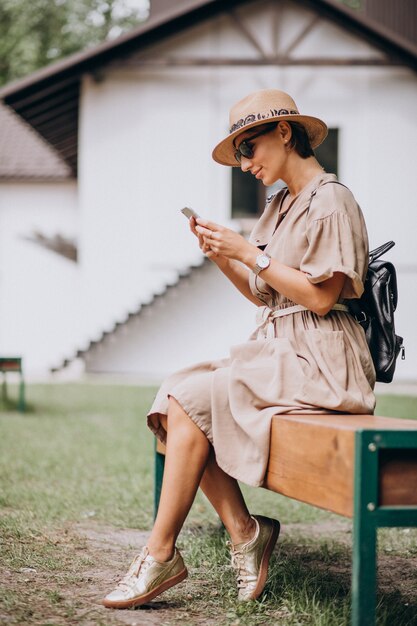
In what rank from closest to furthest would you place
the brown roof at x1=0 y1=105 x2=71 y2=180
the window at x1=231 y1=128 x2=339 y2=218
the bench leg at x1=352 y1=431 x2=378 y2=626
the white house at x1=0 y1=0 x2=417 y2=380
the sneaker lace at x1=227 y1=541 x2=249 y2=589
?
1. the bench leg at x1=352 y1=431 x2=378 y2=626
2. the sneaker lace at x1=227 y1=541 x2=249 y2=589
3. the white house at x1=0 y1=0 x2=417 y2=380
4. the window at x1=231 y1=128 x2=339 y2=218
5. the brown roof at x1=0 y1=105 x2=71 y2=180

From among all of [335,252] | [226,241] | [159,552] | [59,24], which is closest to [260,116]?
[226,241]

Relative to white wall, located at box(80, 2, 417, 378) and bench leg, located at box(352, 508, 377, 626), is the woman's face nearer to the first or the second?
bench leg, located at box(352, 508, 377, 626)

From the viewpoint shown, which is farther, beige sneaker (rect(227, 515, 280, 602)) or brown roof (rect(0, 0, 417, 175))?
brown roof (rect(0, 0, 417, 175))

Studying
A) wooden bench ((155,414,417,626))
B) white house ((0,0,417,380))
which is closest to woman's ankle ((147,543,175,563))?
wooden bench ((155,414,417,626))

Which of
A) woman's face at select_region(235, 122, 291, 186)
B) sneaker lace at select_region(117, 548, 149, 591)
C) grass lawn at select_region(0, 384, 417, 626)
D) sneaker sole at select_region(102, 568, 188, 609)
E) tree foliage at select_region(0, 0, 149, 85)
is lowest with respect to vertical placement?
grass lawn at select_region(0, 384, 417, 626)

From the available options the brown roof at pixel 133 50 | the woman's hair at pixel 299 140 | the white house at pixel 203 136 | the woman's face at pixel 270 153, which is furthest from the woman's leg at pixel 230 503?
Result: the brown roof at pixel 133 50

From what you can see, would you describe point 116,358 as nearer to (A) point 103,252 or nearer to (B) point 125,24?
(A) point 103,252

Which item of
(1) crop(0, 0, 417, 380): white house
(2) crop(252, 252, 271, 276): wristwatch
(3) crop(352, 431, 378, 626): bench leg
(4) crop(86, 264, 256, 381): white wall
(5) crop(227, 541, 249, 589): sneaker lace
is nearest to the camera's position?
(3) crop(352, 431, 378, 626): bench leg

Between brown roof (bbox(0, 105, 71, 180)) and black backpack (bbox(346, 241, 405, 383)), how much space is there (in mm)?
15585

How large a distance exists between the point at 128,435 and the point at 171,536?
16.9 ft

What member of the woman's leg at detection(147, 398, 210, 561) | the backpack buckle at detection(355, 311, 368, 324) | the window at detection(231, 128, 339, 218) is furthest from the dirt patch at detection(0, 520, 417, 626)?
the window at detection(231, 128, 339, 218)

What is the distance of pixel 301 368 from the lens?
2.89 meters

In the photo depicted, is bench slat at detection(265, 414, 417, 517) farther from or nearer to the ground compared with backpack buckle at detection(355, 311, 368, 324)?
nearer to the ground

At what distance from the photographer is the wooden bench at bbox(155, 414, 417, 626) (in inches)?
90.0
